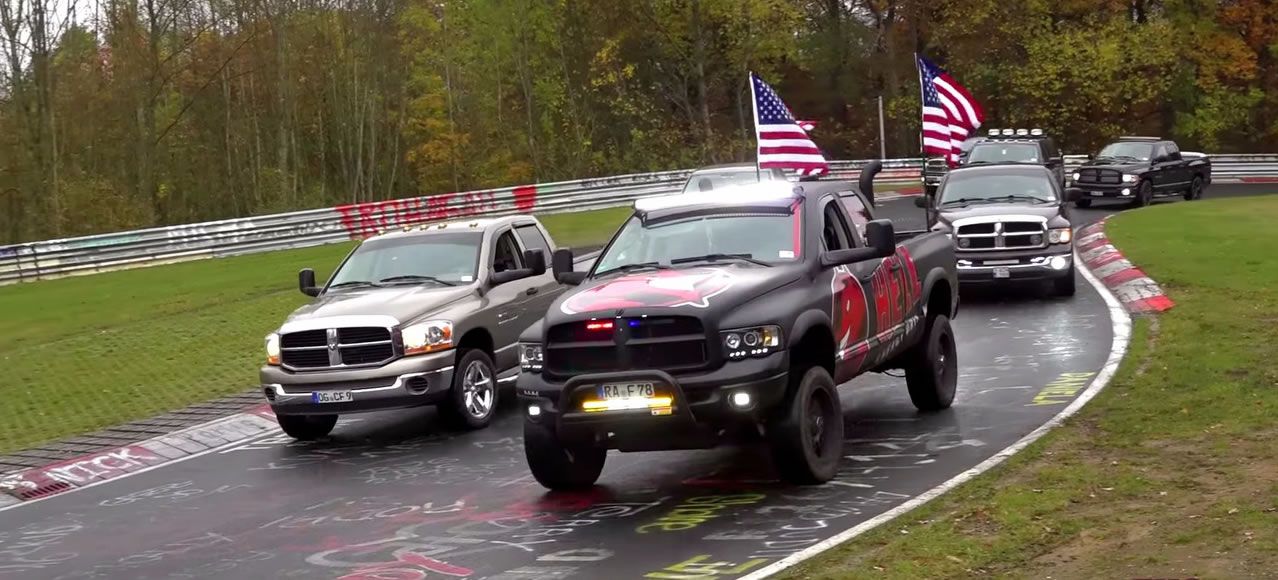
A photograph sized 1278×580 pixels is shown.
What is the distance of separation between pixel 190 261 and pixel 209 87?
23.1 meters

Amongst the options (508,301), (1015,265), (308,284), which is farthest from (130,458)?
(1015,265)

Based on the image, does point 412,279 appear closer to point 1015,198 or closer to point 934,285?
point 934,285

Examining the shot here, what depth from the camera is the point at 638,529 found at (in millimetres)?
9203

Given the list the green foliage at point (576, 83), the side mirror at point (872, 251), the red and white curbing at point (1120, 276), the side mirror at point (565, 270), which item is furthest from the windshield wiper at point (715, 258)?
the green foliage at point (576, 83)

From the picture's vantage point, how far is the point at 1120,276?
21.0 metres

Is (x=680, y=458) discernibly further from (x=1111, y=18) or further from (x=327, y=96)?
(x=1111, y=18)

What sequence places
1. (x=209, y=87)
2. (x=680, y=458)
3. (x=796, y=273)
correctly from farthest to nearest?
(x=209, y=87), (x=680, y=458), (x=796, y=273)

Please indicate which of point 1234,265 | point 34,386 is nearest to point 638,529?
point 34,386

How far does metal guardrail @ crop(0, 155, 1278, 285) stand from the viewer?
32.5 meters

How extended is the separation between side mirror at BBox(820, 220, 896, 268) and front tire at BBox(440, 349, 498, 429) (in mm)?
4139

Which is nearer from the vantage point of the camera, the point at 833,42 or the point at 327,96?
the point at 327,96

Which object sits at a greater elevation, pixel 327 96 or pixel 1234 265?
pixel 327 96

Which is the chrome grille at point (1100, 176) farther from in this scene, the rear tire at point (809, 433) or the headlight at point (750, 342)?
the headlight at point (750, 342)

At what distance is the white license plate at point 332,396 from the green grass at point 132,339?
107 inches
